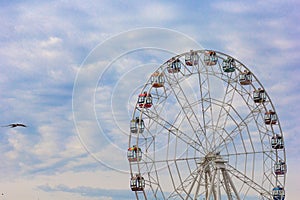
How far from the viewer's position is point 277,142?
2443 inches

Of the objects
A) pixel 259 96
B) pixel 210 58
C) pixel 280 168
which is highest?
pixel 210 58

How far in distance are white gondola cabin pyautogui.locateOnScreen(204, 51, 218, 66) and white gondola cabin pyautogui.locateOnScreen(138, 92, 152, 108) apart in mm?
7665

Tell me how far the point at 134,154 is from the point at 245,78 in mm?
15174

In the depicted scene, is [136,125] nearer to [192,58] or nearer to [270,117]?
[192,58]

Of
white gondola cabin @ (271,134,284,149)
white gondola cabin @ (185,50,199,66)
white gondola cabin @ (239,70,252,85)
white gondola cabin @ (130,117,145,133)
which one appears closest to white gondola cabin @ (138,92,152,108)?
white gondola cabin @ (130,117,145,133)

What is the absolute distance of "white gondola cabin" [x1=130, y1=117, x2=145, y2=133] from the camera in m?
55.5

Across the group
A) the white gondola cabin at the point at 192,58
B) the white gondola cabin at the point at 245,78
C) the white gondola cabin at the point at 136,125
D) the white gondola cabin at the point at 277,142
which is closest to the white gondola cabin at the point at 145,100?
the white gondola cabin at the point at 136,125

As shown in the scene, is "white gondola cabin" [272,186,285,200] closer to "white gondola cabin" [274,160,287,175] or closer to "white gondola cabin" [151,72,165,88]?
"white gondola cabin" [274,160,287,175]

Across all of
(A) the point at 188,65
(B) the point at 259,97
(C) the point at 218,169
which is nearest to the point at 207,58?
(A) the point at 188,65

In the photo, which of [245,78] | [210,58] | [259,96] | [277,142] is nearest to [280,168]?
[277,142]

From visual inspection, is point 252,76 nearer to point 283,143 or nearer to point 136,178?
point 283,143

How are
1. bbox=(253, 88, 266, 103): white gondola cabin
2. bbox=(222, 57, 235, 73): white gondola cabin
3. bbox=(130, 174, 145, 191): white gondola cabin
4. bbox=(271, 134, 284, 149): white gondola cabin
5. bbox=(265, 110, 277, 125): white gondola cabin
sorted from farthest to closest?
1. bbox=(265, 110, 277, 125): white gondola cabin
2. bbox=(253, 88, 266, 103): white gondola cabin
3. bbox=(271, 134, 284, 149): white gondola cabin
4. bbox=(222, 57, 235, 73): white gondola cabin
5. bbox=(130, 174, 145, 191): white gondola cabin

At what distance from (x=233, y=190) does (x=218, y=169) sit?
2539mm

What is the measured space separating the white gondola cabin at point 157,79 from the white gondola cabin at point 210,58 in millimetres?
5128
